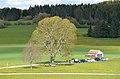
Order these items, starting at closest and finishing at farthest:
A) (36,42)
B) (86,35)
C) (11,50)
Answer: (36,42) → (11,50) → (86,35)

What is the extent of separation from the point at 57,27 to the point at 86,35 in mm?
87298

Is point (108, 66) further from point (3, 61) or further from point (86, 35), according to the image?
point (86, 35)

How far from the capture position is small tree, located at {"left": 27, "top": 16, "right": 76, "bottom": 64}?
253 ft

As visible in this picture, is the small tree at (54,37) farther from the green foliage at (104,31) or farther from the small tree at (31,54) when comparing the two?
the green foliage at (104,31)

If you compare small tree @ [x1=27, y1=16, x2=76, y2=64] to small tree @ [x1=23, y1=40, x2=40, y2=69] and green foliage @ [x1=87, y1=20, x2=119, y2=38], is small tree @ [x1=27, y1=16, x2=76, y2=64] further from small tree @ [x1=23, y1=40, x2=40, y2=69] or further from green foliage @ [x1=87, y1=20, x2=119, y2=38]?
green foliage @ [x1=87, y1=20, x2=119, y2=38]

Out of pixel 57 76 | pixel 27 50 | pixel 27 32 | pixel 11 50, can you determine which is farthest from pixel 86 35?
pixel 57 76

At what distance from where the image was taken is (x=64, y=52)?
256 ft

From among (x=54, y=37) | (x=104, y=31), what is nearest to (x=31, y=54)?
(x=54, y=37)

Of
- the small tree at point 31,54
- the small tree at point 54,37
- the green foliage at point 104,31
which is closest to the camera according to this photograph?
the small tree at point 31,54

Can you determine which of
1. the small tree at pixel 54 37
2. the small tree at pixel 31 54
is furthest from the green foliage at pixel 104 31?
the small tree at pixel 31 54

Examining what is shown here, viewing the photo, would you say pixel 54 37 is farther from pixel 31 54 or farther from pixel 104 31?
pixel 104 31

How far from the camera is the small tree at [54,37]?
253 ft

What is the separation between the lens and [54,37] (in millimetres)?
78125

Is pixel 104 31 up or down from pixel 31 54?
up
